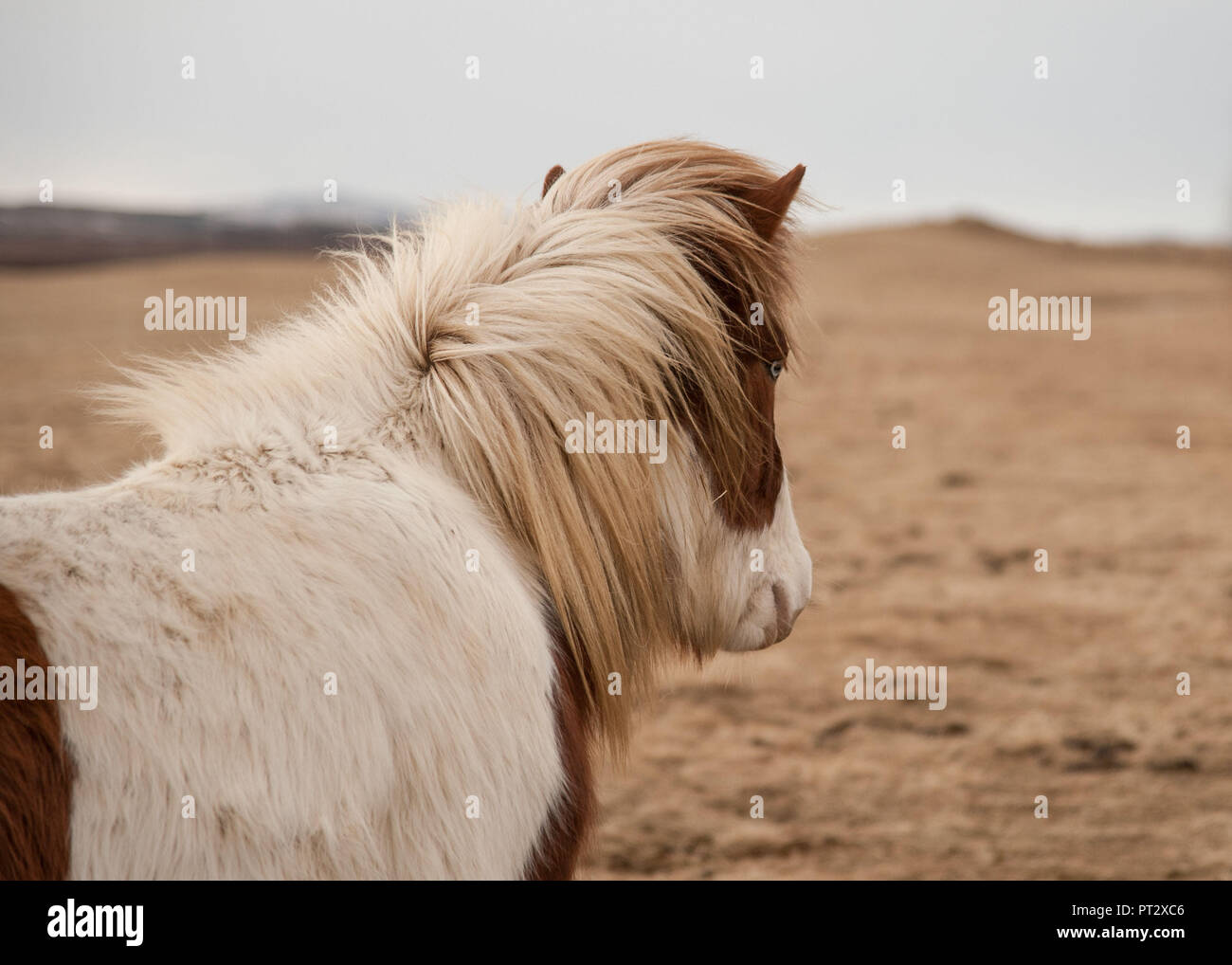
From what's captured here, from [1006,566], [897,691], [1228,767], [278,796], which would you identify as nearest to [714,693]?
[897,691]

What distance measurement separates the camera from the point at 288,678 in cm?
141

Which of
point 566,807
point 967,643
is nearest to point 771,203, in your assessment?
point 566,807

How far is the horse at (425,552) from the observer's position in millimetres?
1325

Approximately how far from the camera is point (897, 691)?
5.09 metres

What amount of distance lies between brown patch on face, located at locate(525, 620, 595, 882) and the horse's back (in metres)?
0.03

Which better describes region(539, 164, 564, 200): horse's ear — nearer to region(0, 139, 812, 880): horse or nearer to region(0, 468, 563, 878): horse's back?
region(0, 139, 812, 880): horse

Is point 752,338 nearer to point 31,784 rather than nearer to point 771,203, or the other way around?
point 771,203

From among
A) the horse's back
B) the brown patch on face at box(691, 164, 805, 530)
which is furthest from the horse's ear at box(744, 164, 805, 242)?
the horse's back

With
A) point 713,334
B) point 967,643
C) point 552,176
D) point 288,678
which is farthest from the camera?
point 967,643

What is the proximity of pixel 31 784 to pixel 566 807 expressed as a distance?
739mm

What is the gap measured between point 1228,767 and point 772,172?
3.48 meters

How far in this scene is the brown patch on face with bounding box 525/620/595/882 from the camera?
63.5 inches

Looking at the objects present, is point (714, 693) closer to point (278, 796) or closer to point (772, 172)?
point (772, 172)

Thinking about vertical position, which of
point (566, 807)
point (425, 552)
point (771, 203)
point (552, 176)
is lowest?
point (566, 807)
